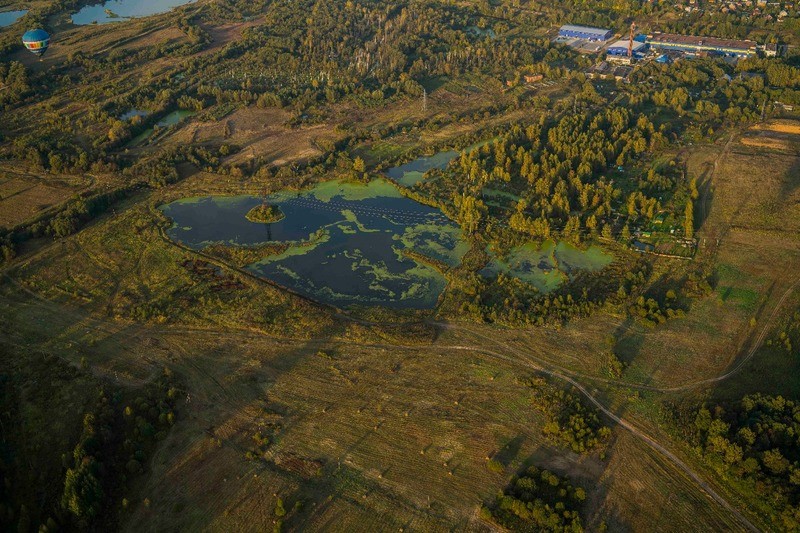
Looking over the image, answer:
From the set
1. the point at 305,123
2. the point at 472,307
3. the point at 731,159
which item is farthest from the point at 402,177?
the point at 731,159

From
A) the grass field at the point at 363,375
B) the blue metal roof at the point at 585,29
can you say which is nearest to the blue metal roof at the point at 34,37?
the grass field at the point at 363,375

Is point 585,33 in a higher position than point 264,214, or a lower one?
higher

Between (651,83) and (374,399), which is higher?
(651,83)

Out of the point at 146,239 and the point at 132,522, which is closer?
the point at 132,522

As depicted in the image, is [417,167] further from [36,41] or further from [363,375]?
[36,41]

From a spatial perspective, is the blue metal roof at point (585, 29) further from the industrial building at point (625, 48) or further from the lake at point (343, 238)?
the lake at point (343, 238)

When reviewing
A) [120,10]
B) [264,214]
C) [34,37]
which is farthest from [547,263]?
[120,10]

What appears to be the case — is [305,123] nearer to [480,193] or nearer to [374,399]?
[480,193]

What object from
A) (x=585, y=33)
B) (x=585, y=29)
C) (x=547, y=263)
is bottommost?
(x=547, y=263)
